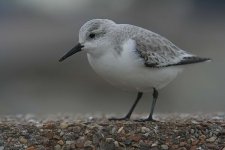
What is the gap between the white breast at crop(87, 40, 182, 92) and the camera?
33.1ft

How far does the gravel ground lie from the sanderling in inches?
22.2

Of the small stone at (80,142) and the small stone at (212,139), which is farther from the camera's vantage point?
the small stone at (212,139)

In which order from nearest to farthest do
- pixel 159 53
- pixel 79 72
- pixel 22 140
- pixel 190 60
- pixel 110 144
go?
pixel 110 144 → pixel 22 140 → pixel 159 53 → pixel 190 60 → pixel 79 72

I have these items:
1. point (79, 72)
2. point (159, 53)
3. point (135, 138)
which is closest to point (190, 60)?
point (159, 53)

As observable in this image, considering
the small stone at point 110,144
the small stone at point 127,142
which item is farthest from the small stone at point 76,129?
the small stone at point 127,142

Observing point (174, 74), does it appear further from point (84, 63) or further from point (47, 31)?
point (47, 31)

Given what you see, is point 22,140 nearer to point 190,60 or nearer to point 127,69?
point 127,69

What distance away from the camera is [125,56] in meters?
10.1

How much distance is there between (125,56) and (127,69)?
0.52 ft

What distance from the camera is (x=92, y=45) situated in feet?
33.6

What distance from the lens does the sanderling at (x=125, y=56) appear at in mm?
10117

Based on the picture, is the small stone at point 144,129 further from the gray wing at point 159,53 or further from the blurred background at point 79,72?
the blurred background at point 79,72

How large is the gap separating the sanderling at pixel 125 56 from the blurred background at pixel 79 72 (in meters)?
8.32

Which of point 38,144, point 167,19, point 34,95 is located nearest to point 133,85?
point 38,144
